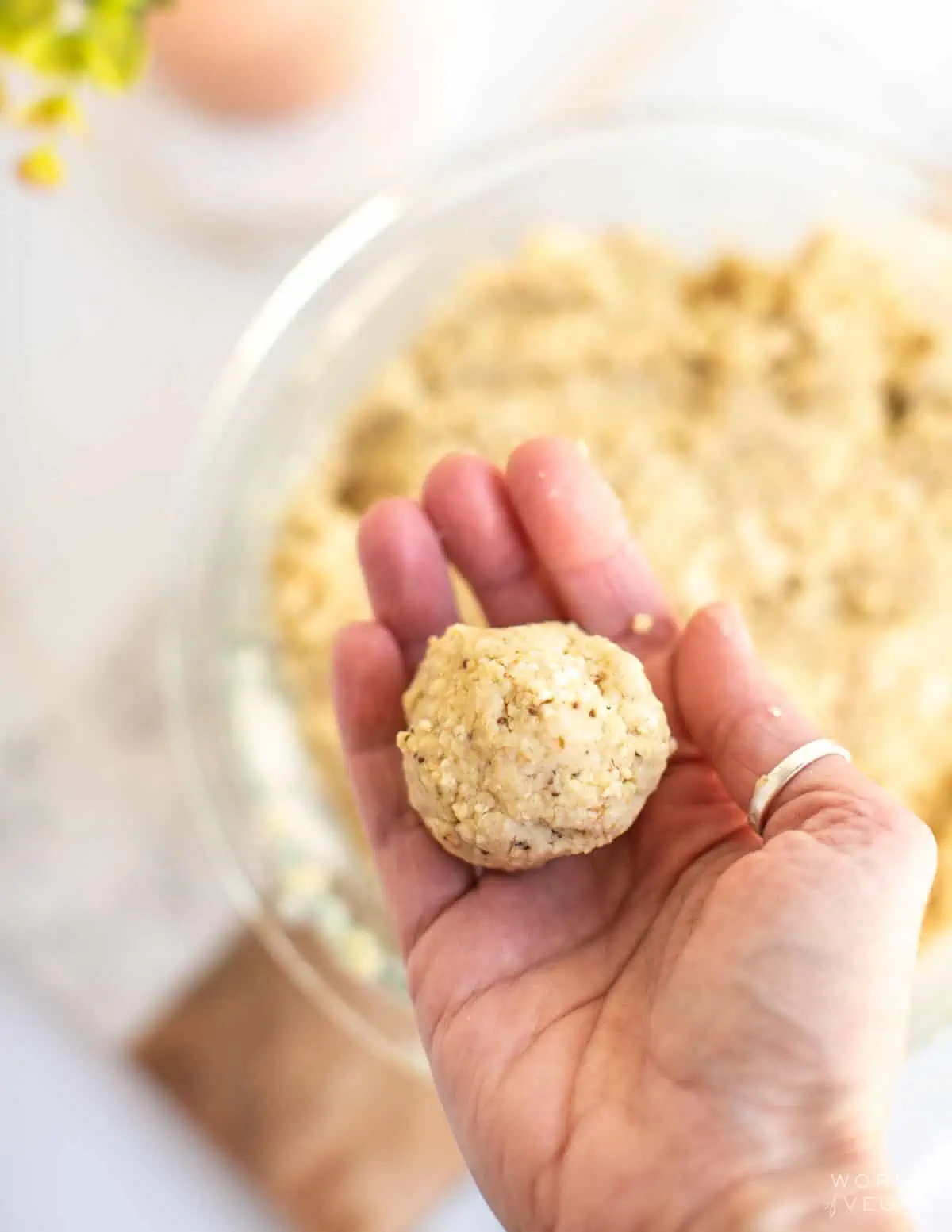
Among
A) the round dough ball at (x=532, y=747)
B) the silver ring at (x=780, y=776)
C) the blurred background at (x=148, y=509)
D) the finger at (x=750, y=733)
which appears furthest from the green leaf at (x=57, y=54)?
the silver ring at (x=780, y=776)

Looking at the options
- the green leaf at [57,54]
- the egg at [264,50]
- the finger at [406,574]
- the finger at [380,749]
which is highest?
the green leaf at [57,54]

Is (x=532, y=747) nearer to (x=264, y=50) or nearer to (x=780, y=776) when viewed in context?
(x=780, y=776)

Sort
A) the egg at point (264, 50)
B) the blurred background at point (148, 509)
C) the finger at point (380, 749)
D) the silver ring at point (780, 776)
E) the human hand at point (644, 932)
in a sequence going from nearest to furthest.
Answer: the human hand at point (644, 932) → the silver ring at point (780, 776) → the finger at point (380, 749) → the egg at point (264, 50) → the blurred background at point (148, 509)

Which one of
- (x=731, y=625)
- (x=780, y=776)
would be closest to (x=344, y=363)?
(x=731, y=625)

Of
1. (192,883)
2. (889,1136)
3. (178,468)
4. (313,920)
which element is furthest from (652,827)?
(178,468)

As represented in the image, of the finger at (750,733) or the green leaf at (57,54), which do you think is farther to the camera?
the green leaf at (57,54)

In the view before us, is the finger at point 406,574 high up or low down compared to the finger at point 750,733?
up

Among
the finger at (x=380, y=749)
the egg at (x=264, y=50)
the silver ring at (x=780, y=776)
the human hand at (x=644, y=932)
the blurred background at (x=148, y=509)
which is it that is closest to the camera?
the human hand at (x=644, y=932)

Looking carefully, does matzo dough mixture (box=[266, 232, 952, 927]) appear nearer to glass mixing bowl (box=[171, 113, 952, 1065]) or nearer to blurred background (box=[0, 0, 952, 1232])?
glass mixing bowl (box=[171, 113, 952, 1065])

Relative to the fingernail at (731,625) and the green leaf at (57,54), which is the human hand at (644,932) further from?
the green leaf at (57,54)
